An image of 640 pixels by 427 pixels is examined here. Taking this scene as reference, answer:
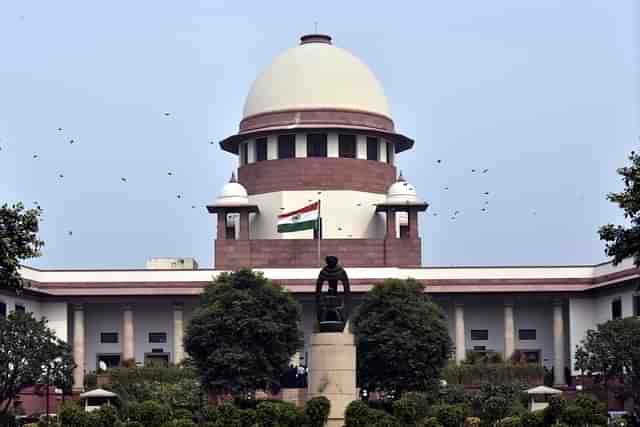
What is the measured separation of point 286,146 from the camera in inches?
3846

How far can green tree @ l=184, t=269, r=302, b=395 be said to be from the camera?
7594 cm

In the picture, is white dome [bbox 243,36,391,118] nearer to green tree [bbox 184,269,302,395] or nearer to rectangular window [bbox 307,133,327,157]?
rectangular window [bbox 307,133,327,157]

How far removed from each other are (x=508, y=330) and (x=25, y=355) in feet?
90.6

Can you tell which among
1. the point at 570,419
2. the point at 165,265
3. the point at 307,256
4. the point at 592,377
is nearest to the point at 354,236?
the point at 307,256

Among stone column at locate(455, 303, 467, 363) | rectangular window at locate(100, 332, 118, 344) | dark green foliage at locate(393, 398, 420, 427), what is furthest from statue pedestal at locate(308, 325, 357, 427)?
rectangular window at locate(100, 332, 118, 344)

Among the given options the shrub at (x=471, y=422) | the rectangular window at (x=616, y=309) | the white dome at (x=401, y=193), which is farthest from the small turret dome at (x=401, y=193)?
the shrub at (x=471, y=422)

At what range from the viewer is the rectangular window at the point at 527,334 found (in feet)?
310

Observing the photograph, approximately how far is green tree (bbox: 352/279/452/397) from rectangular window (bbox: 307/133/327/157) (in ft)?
65.4

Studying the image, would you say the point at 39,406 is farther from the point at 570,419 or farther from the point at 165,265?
the point at 570,419

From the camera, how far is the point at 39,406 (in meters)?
87.2

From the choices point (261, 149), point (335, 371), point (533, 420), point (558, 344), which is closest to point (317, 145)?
point (261, 149)

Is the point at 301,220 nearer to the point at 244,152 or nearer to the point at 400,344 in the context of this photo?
the point at 244,152

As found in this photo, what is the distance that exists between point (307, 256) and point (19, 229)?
40539 millimetres

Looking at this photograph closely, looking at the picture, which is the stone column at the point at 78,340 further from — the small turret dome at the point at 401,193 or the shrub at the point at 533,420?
the shrub at the point at 533,420
